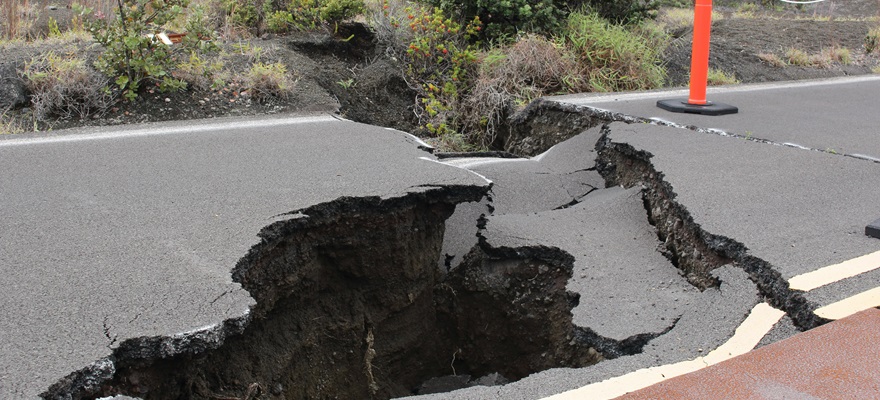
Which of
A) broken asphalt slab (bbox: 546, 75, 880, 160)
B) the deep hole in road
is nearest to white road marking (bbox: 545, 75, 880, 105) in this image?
broken asphalt slab (bbox: 546, 75, 880, 160)

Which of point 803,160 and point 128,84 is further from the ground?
point 128,84

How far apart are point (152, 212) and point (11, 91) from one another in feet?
12.8

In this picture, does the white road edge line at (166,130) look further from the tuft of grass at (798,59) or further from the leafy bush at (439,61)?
the tuft of grass at (798,59)

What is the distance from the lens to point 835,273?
11.4 feet

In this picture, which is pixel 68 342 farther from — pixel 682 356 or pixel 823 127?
pixel 823 127

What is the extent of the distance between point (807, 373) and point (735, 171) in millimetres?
2615

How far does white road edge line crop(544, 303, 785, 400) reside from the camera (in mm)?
2648

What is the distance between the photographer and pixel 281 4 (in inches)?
394

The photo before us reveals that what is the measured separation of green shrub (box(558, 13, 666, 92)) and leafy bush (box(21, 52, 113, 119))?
198 inches

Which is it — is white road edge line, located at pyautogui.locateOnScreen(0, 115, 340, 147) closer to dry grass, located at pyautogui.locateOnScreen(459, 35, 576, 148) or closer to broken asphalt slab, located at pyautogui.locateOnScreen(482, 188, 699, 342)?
dry grass, located at pyautogui.locateOnScreen(459, 35, 576, 148)

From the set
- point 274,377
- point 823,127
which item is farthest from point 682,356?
point 823,127

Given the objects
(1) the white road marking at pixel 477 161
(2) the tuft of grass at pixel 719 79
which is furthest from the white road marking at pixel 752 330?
(2) the tuft of grass at pixel 719 79

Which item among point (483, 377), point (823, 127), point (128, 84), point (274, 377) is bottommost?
point (483, 377)

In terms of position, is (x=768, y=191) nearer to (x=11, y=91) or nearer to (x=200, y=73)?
(x=200, y=73)
